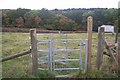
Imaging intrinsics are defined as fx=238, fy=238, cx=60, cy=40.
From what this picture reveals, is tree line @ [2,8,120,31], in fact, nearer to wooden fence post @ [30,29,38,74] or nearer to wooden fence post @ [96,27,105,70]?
wooden fence post @ [96,27,105,70]

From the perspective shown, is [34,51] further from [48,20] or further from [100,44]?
[48,20]

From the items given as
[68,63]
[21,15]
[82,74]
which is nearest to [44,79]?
[82,74]

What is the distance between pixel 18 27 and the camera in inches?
598

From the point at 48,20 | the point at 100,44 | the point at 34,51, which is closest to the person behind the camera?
the point at 34,51

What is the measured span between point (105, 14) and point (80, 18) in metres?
1.42

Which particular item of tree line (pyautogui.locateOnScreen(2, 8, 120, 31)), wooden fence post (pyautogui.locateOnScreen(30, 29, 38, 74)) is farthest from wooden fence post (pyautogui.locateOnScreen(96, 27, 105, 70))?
tree line (pyautogui.locateOnScreen(2, 8, 120, 31))

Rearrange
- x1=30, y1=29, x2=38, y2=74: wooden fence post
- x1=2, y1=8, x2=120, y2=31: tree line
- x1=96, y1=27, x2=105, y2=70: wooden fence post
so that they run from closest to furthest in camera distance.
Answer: x1=30, y1=29, x2=38, y2=74: wooden fence post < x1=96, y1=27, x2=105, y2=70: wooden fence post < x1=2, y1=8, x2=120, y2=31: tree line

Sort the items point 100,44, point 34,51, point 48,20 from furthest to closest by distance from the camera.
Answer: point 48,20
point 100,44
point 34,51

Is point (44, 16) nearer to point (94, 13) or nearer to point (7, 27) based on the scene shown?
point (7, 27)

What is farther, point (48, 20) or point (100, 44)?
point (48, 20)

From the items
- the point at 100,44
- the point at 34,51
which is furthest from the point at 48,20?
the point at 34,51

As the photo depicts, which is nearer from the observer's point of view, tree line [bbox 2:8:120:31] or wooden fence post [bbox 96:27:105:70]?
wooden fence post [bbox 96:27:105:70]

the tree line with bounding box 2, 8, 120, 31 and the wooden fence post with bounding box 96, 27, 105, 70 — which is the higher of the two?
the tree line with bounding box 2, 8, 120, 31

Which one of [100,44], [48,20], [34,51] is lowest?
[34,51]
